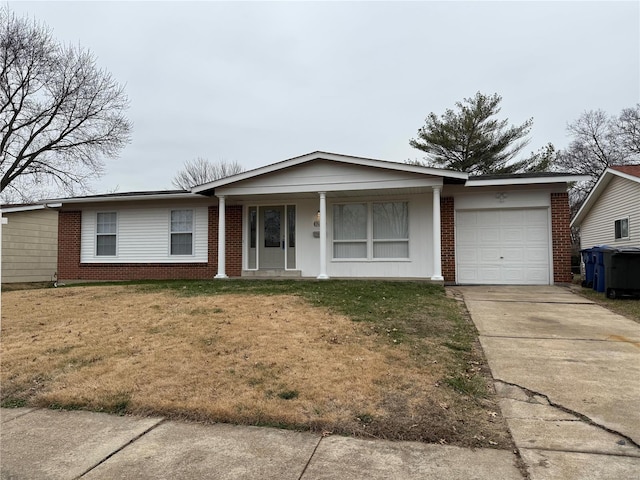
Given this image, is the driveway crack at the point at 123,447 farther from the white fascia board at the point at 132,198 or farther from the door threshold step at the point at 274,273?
the white fascia board at the point at 132,198

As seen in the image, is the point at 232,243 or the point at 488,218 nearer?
the point at 488,218

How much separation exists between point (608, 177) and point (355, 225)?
8.53 m

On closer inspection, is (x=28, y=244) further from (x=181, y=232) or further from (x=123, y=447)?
(x=123, y=447)

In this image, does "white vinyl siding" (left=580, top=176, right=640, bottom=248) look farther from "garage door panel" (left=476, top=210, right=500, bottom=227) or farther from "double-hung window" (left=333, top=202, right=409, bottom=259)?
"double-hung window" (left=333, top=202, right=409, bottom=259)

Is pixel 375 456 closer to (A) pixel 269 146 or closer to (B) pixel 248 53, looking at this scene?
(B) pixel 248 53

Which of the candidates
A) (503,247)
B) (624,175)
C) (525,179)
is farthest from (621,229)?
(525,179)

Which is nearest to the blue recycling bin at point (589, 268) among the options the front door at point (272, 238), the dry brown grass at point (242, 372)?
the dry brown grass at point (242, 372)

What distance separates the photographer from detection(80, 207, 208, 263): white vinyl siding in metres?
13.9

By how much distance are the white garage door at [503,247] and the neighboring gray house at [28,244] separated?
15652 millimetres

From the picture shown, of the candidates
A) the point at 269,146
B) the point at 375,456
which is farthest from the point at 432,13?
the point at 269,146

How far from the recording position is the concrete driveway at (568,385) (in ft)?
9.25

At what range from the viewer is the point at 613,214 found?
14258 mm

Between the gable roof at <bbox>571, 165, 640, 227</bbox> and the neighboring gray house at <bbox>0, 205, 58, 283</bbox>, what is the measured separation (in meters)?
20.0

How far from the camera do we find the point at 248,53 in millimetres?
15758
